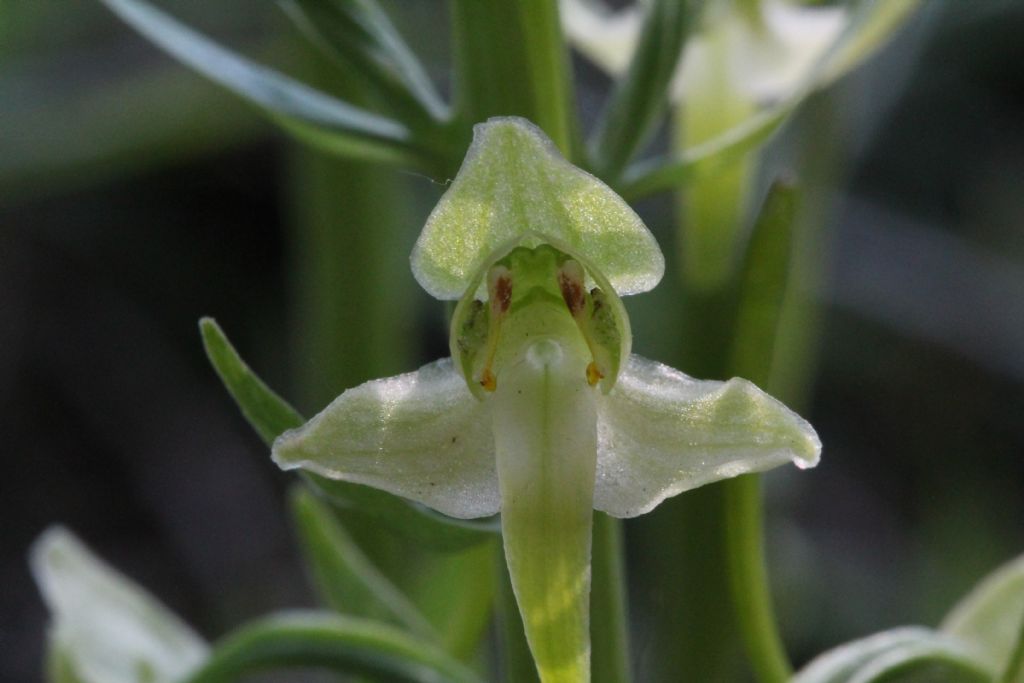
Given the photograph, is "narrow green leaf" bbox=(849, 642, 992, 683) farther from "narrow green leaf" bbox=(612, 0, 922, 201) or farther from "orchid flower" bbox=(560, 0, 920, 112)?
"orchid flower" bbox=(560, 0, 920, 112)

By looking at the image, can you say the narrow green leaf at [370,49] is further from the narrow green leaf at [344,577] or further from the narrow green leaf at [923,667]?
the narrow green leaf at [923,667]

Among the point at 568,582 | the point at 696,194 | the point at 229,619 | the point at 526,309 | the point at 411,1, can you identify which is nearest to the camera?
the point at 568,582

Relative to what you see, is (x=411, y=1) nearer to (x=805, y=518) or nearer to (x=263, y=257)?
(x=263, y=257)

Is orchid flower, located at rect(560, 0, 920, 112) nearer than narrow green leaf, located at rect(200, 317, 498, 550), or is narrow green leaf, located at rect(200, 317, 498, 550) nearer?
narrow green leaf, located at rect(200, 317, 498, 550)

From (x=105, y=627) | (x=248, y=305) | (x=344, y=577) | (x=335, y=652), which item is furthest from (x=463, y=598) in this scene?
(x=248, y=305)

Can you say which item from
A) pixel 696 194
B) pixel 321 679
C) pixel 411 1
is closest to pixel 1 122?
pixel 411 1

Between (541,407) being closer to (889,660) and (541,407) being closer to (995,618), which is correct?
(889,660)

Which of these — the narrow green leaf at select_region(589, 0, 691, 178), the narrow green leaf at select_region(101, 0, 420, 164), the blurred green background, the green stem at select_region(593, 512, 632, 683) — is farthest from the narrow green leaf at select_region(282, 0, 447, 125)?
the blurred green background
